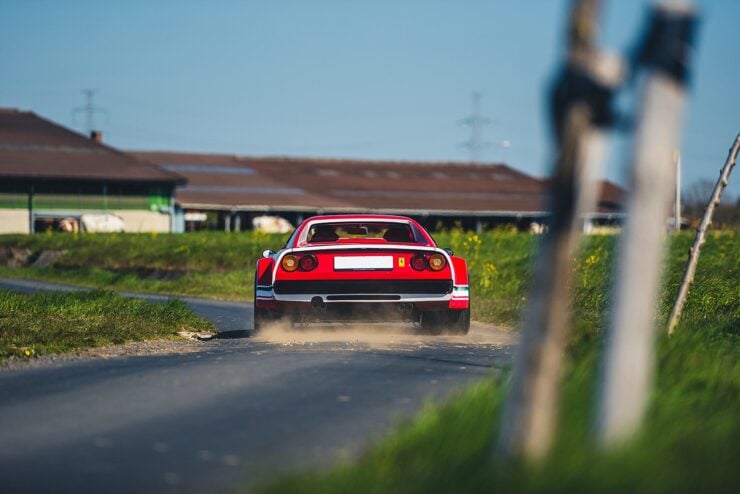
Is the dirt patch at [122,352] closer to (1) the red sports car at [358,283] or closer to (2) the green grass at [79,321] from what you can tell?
(2) the green grass at [79,321]

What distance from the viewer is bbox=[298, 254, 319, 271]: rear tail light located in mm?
11789

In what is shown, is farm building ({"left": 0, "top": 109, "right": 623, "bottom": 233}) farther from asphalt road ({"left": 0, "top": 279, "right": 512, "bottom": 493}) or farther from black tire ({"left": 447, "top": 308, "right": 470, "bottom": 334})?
asphalt road ({"left": 0, "top": 279, "right": 512, "bottom": 493})

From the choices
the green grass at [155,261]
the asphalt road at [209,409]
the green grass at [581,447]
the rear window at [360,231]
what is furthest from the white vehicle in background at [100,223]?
the green grass at [581,447]

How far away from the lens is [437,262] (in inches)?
469

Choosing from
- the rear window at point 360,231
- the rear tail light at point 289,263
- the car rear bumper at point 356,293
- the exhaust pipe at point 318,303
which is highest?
the rear window at point 360,231

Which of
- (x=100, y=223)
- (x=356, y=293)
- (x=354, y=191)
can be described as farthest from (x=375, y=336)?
(x=354, y=191)

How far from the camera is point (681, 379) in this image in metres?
6.59

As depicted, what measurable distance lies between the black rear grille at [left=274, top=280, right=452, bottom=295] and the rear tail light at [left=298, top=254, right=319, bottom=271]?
14cm

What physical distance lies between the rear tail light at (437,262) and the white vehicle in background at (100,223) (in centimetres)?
4446

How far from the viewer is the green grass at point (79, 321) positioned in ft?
35.2

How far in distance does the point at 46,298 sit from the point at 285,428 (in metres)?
8.87

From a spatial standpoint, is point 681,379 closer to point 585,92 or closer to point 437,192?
point 585,92

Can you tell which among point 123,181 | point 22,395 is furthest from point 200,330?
point 123,181

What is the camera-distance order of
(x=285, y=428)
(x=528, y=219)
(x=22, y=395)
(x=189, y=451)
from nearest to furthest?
(x=189, y=451)
(x=285, y=428)
(x=22, y=395)
(x=528, y=219)
